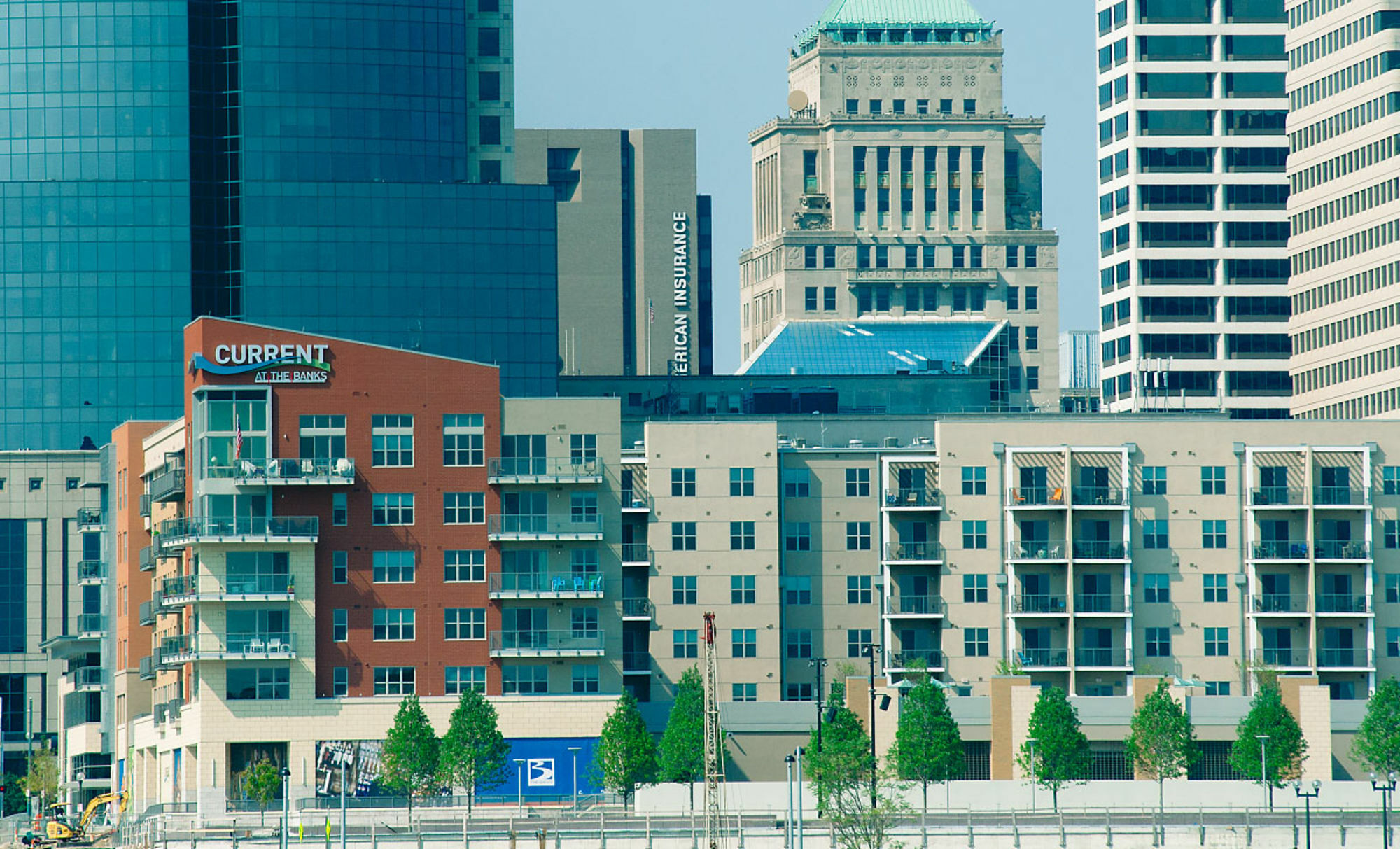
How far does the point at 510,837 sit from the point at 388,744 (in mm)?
32695

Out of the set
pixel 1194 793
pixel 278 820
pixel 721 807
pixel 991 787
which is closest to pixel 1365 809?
pixel 1194 793

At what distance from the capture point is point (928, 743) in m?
188

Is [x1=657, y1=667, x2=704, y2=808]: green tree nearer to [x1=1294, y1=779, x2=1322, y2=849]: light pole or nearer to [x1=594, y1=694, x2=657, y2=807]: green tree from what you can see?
[x1=594, y1=694, x2=657, y2=807]: green tree

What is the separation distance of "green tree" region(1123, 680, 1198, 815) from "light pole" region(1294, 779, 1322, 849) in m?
7.52

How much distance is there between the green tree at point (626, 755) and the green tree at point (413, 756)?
37.1 ft

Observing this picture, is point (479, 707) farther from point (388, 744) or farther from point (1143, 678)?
point (1143, 678)

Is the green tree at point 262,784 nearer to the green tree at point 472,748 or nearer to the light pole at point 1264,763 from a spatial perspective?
the green tree at point 472,748

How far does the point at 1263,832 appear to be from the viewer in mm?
163375

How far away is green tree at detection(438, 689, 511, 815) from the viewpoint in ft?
625

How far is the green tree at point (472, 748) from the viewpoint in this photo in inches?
7505

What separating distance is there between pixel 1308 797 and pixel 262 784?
236 feet

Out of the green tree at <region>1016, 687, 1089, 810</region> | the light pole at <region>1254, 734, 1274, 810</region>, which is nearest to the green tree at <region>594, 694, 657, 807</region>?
the green tree at <region>1016, 687, 1089, 810</region>

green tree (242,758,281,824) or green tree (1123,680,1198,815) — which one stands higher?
green tree (1123,680,1198,815)

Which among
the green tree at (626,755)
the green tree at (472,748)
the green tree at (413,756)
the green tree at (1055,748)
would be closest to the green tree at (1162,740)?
the green tree at (1055,748)
